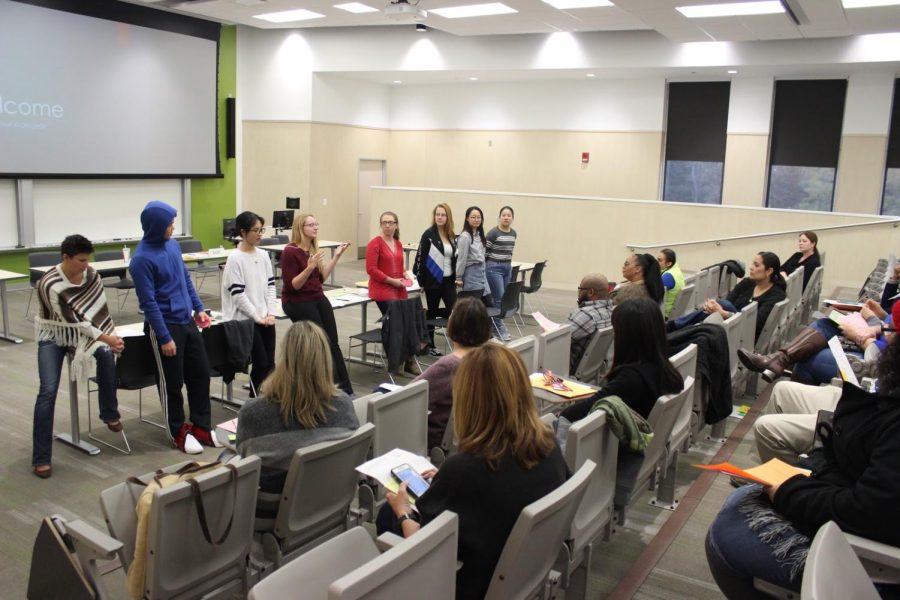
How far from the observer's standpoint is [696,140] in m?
13.4

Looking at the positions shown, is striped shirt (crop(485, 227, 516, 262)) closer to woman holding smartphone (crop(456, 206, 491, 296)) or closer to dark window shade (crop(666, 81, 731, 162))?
woman holding smartphone (crop(456, 206, 491, 296))

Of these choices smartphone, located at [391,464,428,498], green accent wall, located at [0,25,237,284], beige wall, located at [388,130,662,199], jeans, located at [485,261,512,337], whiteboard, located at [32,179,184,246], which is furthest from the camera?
beige wall, located at [388,130,662,199]

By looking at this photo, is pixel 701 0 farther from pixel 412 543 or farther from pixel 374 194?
pixel 412 543

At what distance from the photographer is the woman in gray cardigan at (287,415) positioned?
9.50 feet

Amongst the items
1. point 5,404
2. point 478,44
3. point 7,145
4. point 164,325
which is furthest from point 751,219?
point 7,145

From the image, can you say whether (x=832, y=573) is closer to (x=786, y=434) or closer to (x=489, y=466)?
(x=489, y=466)

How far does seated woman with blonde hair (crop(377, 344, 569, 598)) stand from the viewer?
216 centimetres

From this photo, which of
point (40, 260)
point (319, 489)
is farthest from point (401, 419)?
point (40, 260)

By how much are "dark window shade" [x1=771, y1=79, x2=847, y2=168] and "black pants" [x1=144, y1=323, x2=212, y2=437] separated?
1135cm

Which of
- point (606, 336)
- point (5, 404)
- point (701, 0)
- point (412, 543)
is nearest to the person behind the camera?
point (412, 543)

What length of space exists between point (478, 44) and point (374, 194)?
3.27 m

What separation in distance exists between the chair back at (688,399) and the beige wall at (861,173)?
10120mm

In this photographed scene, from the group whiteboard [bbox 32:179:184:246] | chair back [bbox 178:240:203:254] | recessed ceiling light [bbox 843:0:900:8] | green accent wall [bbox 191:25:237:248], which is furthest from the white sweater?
green accent wall [bbox 191:25:237:248]

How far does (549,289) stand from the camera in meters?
12.3
